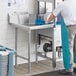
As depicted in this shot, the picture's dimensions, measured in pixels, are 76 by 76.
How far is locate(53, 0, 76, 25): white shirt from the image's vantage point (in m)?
4.50

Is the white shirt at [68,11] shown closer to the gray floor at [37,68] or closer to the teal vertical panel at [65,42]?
the teal vertical panel at [65,42]

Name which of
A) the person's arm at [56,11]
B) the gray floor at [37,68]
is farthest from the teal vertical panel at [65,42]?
the gray floor at [37,68]

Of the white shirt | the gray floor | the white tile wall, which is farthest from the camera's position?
the white tile wall

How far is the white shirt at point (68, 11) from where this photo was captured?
4.50 metres

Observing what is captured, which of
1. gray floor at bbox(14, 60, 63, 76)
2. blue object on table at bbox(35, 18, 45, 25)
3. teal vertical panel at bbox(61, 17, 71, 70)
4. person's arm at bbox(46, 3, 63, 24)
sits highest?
person's arm at bbox(46, 3, 63, 24)

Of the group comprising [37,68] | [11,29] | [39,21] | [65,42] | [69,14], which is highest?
[69,14]

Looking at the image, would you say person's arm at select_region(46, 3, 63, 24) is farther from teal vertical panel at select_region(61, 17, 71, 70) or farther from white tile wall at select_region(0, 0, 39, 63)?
white tile wall at select_region(0, 0, 39, 63)

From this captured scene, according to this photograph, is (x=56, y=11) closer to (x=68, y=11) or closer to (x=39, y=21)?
(x=68, y=11)

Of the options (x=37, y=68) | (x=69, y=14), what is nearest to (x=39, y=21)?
(x=69, y=14)

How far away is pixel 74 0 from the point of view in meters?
4.55

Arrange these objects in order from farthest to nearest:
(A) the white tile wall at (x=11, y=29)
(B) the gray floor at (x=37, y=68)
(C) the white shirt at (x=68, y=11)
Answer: (A) the white tile wall at (x=11, y=29) < (B) the gray floor at (x=37, y=68) < (C) the white shirt at (x=68, y=11)

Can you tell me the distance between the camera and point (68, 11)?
4496 millimetres

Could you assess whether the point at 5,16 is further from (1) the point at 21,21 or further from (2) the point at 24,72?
(2) the point at 24,72

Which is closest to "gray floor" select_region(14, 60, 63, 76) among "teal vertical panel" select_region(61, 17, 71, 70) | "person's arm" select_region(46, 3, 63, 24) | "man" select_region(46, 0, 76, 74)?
"teal vertical panel" select_region(61, 17, 71, 70)
